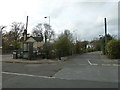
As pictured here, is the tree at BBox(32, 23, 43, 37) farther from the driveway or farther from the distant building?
the driveway

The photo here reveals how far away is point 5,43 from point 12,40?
446 cm

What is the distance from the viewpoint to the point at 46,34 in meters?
61.5

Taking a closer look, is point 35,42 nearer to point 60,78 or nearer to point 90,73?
point 90,73

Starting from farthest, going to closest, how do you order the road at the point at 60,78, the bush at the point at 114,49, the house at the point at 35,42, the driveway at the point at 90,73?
the house at the point at 35,42, the bush at the point at 114,49, the driveway at the point at 90,73, the road at the point at 60,78

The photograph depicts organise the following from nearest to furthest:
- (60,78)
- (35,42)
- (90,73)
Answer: (60,78) < (90,73) < (35,42)

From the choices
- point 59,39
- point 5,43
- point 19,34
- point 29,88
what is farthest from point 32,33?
point 29,88

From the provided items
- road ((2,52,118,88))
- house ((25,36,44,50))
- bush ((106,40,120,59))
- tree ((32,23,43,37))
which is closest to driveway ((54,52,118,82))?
road ((2,52,118,88))

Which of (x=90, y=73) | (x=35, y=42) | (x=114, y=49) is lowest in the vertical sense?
(x=90, y=73)

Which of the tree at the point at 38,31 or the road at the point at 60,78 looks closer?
the road at the point at 60,78

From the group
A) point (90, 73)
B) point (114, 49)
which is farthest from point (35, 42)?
point (90, 73)

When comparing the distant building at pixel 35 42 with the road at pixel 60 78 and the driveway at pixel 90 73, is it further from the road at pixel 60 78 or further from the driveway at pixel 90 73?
the road at pixel 60 78

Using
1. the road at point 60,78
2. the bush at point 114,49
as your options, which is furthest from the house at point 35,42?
the road at point 60,78

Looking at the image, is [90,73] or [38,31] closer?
[90,73]

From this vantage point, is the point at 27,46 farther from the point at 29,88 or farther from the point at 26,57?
the point at 29,88
